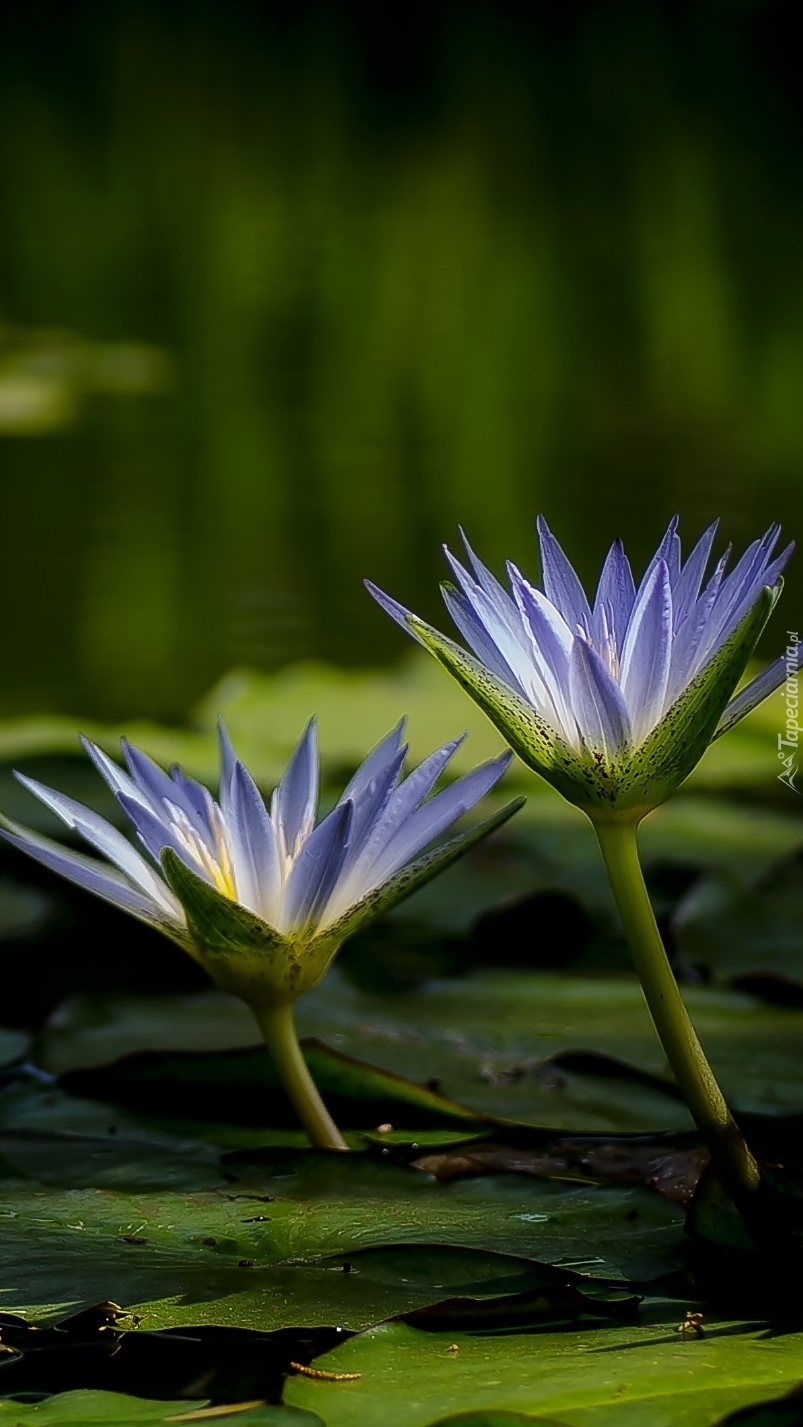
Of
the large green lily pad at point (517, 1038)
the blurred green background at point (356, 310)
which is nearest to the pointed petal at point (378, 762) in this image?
the large green lily pad at point (517, 1038)

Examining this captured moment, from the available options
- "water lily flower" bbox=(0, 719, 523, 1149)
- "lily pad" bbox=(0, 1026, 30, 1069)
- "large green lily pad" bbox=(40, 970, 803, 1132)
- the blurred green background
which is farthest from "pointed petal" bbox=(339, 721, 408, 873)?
the blurred green background

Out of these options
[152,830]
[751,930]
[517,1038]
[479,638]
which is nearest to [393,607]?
[479,638]

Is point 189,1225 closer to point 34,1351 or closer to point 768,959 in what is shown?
point 34,1351

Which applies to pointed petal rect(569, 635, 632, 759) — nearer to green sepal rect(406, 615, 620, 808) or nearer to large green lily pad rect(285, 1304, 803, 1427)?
green sepal rect(406, 615, 620, 808)

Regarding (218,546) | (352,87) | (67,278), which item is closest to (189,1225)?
(218,546)

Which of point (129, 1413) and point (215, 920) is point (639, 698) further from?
point (129, 1413)

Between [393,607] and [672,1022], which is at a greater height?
[393,607]
